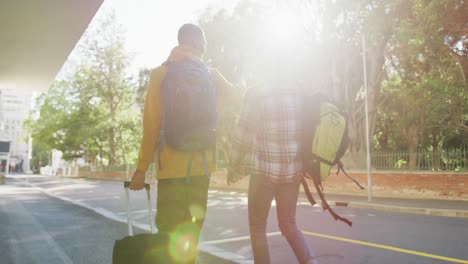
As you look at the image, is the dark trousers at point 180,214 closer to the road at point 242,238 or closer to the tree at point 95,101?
the road at point 242,238

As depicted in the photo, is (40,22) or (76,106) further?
(76,106)

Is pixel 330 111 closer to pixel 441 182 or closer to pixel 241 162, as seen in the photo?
pixel 241 162

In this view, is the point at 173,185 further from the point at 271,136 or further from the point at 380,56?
the point at 380,56

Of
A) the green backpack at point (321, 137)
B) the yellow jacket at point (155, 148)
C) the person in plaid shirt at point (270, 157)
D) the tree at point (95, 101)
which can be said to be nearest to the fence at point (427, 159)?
the green backpack at point (321, 137)

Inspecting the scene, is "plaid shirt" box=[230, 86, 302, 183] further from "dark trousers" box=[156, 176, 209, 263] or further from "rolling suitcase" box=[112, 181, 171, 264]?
"rolling suitcase" box=[112, 181, 171, 264]

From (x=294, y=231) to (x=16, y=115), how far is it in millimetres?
140306

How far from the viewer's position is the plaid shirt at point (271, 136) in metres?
3.08

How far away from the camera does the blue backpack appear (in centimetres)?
254

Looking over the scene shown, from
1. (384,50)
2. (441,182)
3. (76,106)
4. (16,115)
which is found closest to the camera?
(441,182)

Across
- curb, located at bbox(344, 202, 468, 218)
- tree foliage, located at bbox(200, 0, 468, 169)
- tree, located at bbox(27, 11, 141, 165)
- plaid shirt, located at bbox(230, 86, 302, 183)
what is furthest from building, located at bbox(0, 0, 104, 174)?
tree, located at bbox(27, 11, 141, 165)

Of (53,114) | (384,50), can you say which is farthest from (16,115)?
(384,50)

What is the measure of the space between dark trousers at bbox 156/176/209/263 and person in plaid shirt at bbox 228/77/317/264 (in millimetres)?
662

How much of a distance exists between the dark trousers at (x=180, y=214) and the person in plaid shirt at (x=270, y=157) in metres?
0.66

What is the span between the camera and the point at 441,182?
1495 cm
